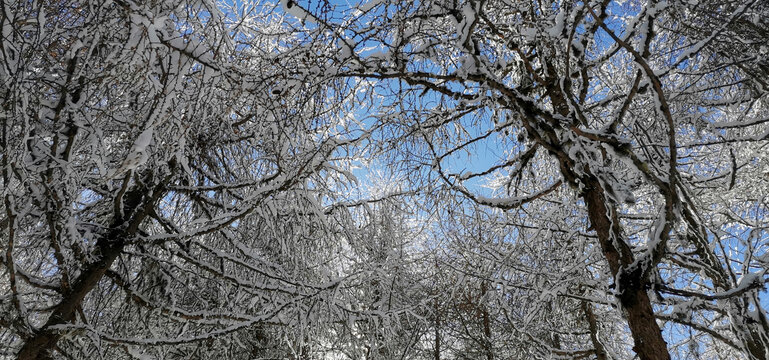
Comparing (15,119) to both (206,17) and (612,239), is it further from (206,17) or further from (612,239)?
(612,239)

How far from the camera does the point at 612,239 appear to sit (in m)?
2.71

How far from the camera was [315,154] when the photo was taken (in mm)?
2660

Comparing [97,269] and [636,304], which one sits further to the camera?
[97,269]

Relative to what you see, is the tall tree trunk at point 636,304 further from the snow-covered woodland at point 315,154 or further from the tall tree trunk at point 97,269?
the tall tree trunk at point 97,269

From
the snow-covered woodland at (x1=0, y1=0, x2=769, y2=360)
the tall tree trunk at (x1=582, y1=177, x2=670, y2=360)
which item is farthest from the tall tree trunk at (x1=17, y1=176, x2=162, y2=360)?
the tall tree trunk at (x1=582, y1=177, x2=670, y2=360)

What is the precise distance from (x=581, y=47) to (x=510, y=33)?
0.65 metres

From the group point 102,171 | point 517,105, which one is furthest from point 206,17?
point 517,105

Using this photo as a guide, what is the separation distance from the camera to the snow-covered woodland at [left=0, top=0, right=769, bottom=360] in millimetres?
2271

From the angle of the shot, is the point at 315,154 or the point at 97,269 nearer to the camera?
the point at 315,154

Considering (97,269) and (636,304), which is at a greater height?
(97,269)

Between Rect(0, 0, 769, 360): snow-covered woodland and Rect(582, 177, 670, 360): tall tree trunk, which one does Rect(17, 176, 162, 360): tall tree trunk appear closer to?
Rect(0, 0, 769, 360): snow-covered woodland

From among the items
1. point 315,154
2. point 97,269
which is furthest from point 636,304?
point 97,269

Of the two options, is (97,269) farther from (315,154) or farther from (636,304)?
(636,304)

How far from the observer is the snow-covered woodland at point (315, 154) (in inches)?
89.4
